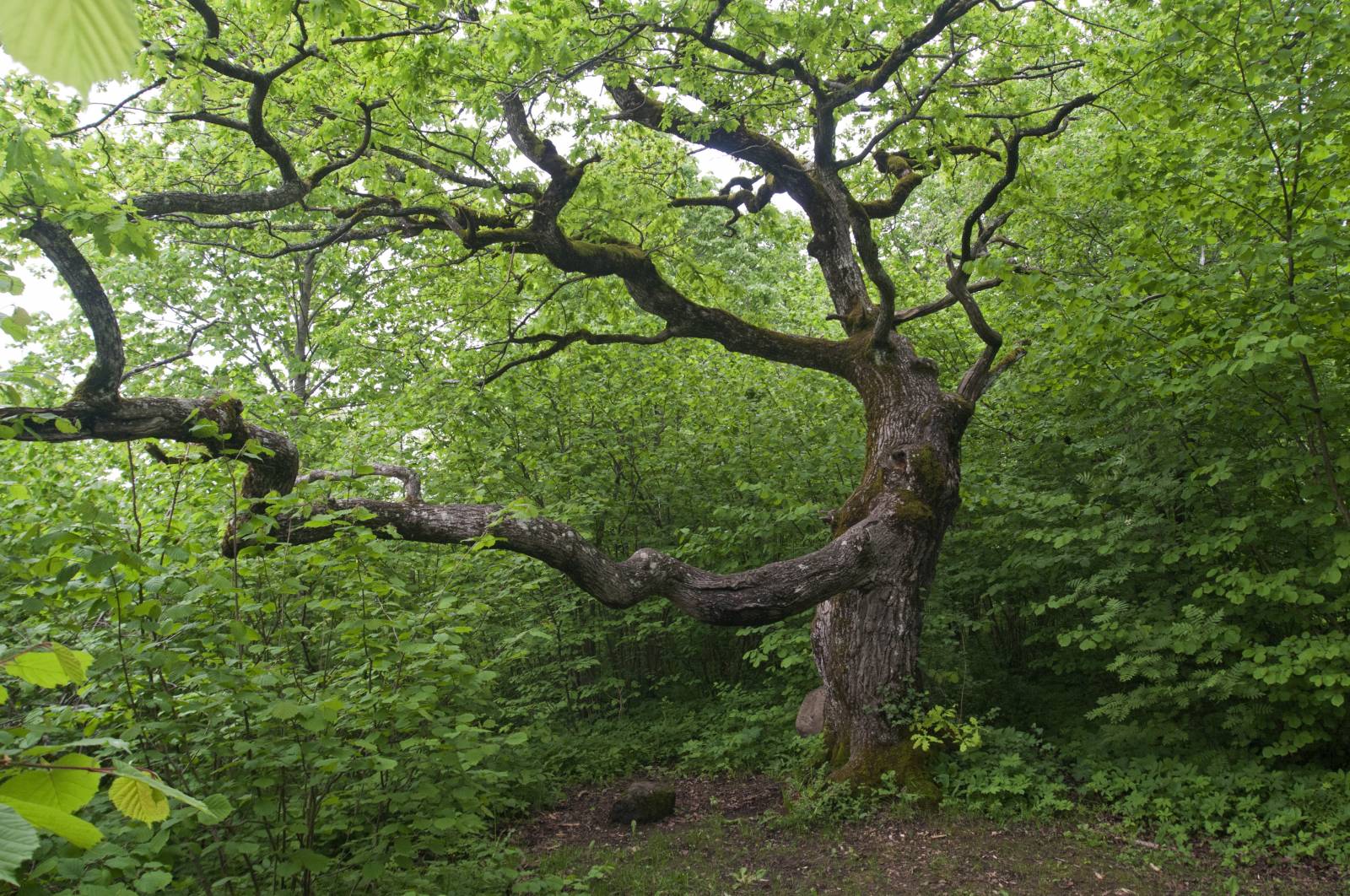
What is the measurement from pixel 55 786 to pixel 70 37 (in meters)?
0.81

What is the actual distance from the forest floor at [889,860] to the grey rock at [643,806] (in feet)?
0.25

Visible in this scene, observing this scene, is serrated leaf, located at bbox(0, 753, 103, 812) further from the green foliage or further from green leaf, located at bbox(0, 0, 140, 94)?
green leaf, located at bbox(0, 0, 140, 94)

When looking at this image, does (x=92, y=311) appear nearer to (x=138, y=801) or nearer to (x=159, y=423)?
(x=159, y=423)

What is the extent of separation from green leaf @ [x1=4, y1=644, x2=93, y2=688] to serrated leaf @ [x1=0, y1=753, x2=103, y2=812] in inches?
6.4

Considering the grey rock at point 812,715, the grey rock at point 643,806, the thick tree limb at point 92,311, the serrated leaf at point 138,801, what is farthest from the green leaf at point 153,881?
the grey rock at point 812,715

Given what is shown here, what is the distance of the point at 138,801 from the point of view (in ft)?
2.85

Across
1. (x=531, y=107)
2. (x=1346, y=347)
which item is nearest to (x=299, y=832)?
(x=531, y=107)

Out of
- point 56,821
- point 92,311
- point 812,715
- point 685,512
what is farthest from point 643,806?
point 56,821

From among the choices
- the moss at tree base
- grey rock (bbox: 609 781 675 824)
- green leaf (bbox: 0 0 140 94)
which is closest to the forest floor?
grey rock (bbox: 609 781 675 824)

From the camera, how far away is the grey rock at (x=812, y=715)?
655 centimetres

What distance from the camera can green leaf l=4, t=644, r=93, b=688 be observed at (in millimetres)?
977

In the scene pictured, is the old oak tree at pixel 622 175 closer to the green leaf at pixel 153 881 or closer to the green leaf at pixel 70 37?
the green leaf at pixel 153 881

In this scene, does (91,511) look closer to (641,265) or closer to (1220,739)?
(641,265)

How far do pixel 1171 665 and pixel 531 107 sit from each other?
230 inches
